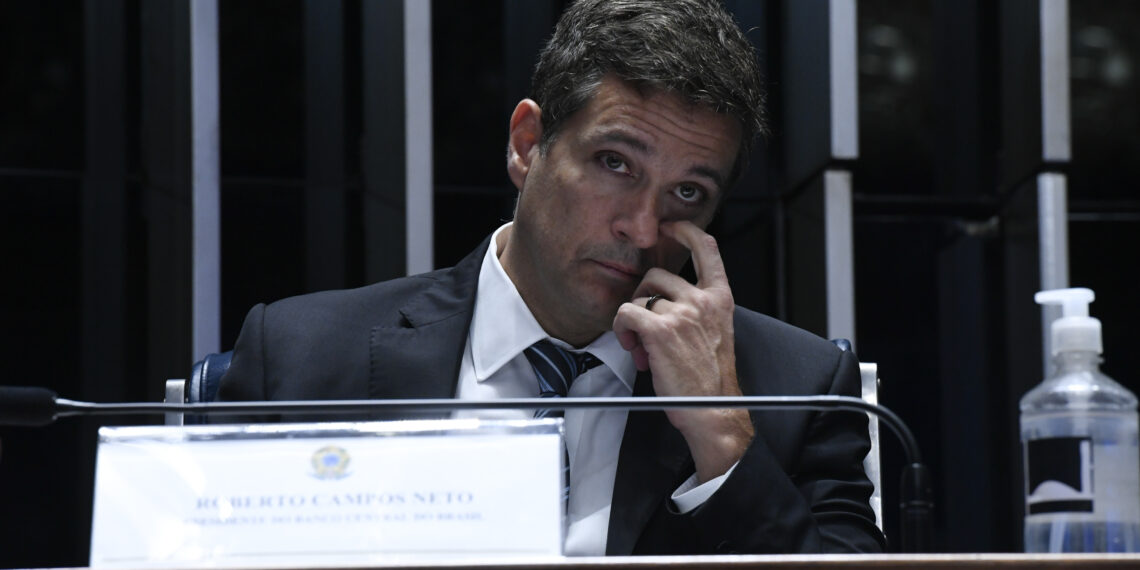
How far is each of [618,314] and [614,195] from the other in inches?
6.4

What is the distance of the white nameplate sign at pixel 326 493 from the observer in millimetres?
881

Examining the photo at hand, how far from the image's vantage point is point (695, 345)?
4.76 ft

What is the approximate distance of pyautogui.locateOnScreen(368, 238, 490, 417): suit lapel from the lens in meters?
1.55

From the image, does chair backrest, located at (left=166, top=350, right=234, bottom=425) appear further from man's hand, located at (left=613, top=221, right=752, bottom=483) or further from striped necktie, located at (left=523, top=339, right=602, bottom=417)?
man's hand, located at (left=613, top=221, right=752, bottom=483)

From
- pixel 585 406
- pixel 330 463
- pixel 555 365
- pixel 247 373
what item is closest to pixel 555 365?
pixel 555 365

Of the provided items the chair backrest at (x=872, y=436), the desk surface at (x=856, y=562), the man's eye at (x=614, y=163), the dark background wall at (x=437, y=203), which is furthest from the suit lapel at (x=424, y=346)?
the dark background wall at (x=437, y=203)

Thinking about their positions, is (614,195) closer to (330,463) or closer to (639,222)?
(639,222)

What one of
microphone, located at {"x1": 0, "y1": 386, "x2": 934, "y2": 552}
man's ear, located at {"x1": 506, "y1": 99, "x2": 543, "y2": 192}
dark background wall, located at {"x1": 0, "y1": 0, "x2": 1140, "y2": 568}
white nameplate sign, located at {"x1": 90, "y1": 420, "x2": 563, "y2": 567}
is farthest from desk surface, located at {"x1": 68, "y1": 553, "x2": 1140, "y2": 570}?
dark background wall, located at {"x1": 0, "y1": 0, "x2": 1140, "y2": 568}

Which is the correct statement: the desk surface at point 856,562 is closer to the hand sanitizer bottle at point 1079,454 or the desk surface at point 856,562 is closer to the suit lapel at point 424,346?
the hand sanitizer bottle at point 1079,454

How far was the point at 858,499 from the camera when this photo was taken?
1.48m

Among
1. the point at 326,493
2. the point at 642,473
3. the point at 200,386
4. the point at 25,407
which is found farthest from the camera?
the point at 200,386

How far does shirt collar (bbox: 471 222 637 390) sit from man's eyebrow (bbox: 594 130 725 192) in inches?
8.6

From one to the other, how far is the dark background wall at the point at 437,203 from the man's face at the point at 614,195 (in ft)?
Answer: 4.01

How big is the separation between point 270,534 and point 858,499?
787mm
